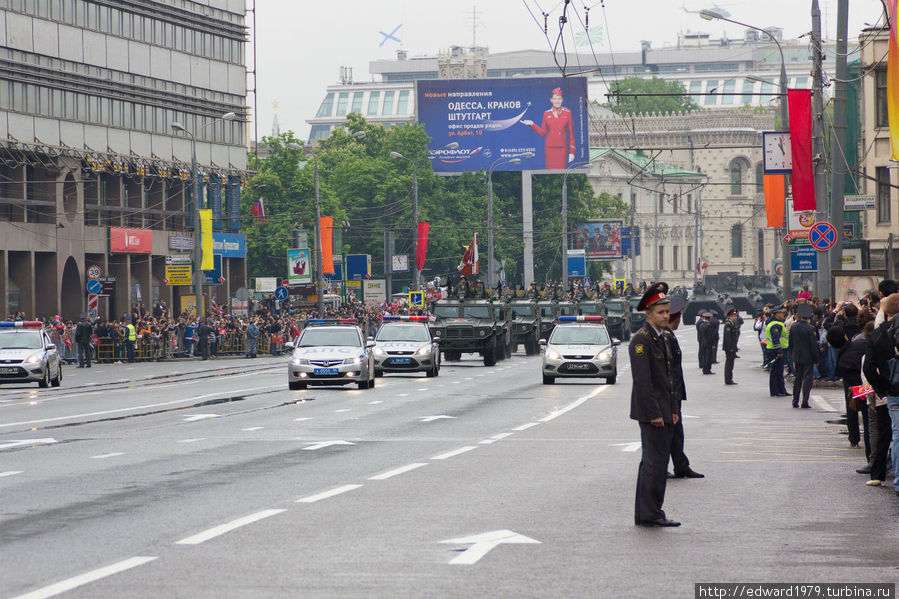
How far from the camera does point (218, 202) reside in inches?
3137

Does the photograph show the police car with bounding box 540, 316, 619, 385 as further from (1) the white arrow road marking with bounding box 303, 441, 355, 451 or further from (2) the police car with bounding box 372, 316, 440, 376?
(1) the white arrow road marking with bounding box 303, 441, 355, 451

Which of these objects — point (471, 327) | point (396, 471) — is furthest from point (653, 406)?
point (471, 327)

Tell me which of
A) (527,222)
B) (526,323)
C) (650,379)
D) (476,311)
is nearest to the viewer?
(650,379)

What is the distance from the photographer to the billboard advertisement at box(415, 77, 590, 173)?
88.0 m

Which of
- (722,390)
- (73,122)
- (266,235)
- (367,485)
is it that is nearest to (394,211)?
(266,235)

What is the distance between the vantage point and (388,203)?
90562 mm

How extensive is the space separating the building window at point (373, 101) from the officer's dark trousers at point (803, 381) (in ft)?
543

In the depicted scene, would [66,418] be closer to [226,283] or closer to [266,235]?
[226,283]

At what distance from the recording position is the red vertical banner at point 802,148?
31.4 m

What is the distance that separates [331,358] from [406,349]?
591 cm

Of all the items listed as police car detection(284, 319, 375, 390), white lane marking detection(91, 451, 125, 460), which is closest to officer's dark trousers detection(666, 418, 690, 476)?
white lane marking detection(91, 451, 125, 460)

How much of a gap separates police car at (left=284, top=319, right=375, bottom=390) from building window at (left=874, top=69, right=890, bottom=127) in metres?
25.5

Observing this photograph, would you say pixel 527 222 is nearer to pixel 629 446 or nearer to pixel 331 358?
pixel 331 358

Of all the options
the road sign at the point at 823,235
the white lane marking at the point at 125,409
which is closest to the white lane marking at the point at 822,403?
the road sign at the point at 823,235
